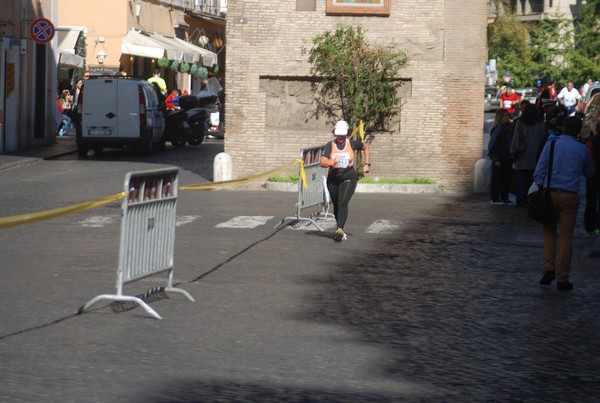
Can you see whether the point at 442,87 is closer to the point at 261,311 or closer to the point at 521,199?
the point at 521,199

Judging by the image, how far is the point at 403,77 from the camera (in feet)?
91.5

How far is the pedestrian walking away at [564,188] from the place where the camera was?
1329 cm

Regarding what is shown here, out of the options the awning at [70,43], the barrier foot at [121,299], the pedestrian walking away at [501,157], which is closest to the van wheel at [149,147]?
the awning at [70,43]

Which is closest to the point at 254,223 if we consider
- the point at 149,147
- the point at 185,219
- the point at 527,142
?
the point at 185,219

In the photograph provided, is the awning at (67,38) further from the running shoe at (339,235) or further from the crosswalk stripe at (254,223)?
the running shoe at (339,235)

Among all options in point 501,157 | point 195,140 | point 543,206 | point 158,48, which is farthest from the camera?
point 158,48


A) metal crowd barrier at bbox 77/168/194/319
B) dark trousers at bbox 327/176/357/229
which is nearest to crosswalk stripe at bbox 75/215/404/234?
dark trousers at bbox 327/176/357/229

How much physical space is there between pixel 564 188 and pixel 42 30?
24.0 m

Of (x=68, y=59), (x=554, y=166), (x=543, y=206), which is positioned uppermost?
(x=68, y=59)

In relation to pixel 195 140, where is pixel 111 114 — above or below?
above

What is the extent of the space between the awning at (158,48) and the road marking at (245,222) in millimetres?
30720

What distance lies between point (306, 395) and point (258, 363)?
104 cm

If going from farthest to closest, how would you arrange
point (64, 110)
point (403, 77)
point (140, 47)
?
1. point (140, 47)
2. point (64, 110)
3. point (403, 77)

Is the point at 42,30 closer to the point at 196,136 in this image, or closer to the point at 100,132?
the point at 100,132
